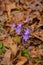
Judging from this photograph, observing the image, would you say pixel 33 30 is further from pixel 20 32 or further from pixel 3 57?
pixel 3 57

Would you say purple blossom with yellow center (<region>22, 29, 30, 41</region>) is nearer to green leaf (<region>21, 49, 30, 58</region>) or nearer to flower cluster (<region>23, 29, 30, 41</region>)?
flower cluster (<region>23, 29, 30, 41</region>)

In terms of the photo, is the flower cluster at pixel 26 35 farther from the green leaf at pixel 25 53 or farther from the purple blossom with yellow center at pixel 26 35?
the green leaf at pixel 25 53

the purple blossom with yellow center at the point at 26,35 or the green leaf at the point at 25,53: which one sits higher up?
the purple blossom with yellow center at the point at 26,35

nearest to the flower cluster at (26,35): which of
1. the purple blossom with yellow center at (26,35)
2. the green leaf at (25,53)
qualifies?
the purple blossom with yellow center at (26,35)

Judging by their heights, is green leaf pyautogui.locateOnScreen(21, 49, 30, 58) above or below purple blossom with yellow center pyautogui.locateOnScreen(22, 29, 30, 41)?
below

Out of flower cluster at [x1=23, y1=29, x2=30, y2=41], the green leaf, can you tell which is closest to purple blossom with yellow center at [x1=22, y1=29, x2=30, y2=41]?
flower cluster at [x1=23, y1=29, x2=30, y2=41]

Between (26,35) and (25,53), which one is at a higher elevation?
(26,35)

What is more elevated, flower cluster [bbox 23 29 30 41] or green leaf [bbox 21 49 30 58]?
flower cluster [bbox 23 29 30 41]

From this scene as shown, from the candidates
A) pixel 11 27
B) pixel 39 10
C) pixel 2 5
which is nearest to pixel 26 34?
pixel 11 27

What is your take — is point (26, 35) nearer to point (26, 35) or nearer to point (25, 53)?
point (26, 35)

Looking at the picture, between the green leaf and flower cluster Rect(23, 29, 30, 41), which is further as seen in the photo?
flower cluster Rect(23, 29, 30, 41)

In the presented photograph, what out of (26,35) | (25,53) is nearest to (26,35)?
(26,35)
